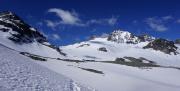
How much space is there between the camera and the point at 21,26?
165875 millimetres

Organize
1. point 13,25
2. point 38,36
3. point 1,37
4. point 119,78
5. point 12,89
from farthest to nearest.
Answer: point 38,36 < point 13,25 < point 1,37 < point 119,78 < point 12,89

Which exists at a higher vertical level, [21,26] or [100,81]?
[21,26]

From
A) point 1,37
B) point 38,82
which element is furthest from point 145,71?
point 1,37

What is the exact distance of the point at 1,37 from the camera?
131625 millimetres

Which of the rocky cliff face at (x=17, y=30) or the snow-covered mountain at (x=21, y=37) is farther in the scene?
the rocky cliff face at (x=17, y=30)

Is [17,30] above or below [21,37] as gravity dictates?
above

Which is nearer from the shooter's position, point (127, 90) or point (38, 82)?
point (38, 82)

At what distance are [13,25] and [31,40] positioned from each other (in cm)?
1323

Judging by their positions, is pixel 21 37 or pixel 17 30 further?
pixel 17 30

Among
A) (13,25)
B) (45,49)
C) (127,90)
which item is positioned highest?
(13,25)

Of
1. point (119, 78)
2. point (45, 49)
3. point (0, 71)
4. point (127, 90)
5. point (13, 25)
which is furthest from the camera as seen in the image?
point (13, 25)

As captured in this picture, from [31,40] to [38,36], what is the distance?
17.1 meters

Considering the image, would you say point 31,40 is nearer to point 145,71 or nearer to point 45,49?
point 45,49

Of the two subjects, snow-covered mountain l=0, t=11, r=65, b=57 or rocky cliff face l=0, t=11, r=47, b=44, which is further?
rocky cliff face l=0, t=11, r=47, b=44
